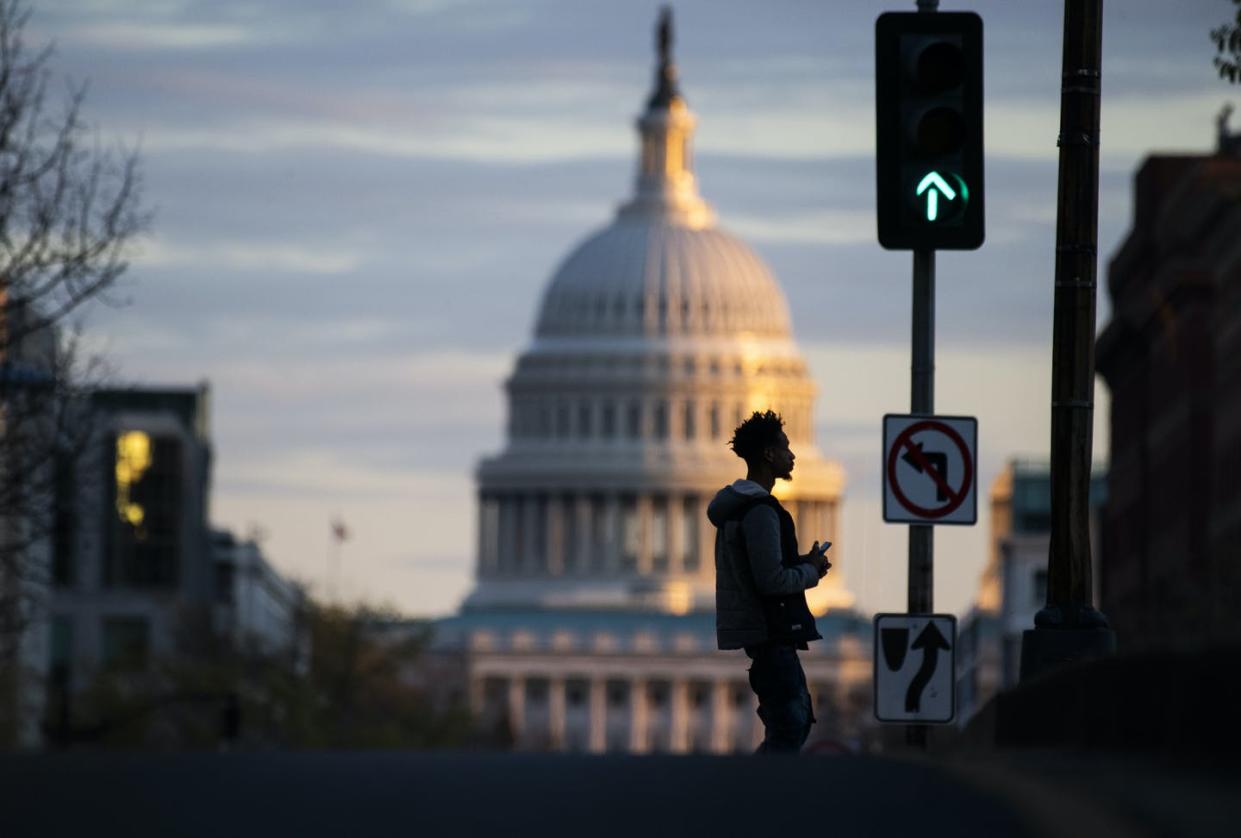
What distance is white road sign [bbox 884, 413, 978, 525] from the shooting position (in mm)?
24641

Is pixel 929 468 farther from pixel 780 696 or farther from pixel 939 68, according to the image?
pixel 780 696

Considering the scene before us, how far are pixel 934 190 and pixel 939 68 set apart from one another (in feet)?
2.22

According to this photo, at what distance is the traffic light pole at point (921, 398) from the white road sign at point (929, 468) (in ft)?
1.19

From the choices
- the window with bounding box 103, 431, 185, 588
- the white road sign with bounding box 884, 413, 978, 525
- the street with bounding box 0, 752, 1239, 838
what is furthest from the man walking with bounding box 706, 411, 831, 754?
the window with bounding box 103, 431, 185, 588

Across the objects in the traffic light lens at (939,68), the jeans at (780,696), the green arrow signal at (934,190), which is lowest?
the jeans at (780,696)

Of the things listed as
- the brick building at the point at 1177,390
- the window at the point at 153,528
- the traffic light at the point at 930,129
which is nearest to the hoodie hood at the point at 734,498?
the traffic light at the point at 930,129

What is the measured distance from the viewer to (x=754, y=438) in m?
20.2

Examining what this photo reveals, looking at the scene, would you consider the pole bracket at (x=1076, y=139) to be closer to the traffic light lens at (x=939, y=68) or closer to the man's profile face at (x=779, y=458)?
the traffic light lens at (x=939, y=68)

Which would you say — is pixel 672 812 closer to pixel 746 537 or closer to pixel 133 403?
pixel 746 537

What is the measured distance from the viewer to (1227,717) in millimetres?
10836

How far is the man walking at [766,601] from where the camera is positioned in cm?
1956

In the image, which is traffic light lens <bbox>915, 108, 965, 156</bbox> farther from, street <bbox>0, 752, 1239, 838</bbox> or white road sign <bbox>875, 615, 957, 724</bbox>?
street <bbox>0, 752, 1239, 838</bbox>

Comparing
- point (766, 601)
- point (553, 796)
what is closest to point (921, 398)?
point (766, 601)

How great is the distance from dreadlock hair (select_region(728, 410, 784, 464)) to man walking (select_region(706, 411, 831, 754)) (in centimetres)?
13
